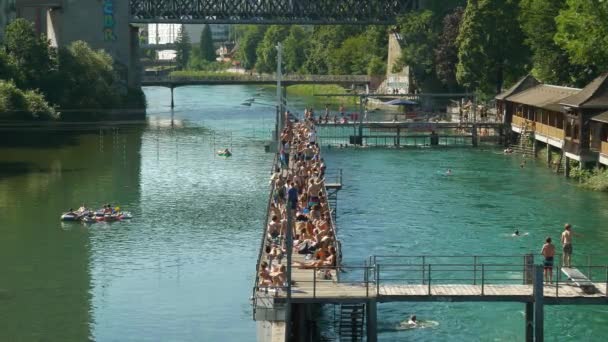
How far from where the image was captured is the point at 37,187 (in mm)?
70375

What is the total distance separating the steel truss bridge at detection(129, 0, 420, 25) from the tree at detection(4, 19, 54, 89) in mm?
32333

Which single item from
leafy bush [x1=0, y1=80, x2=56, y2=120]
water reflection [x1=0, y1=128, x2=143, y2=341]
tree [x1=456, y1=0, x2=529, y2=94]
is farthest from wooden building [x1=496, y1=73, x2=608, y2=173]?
leafy bush [x1=0, y1=80, x2=56, y2=120]

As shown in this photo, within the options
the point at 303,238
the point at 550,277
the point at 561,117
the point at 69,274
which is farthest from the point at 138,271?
the point at 561,117

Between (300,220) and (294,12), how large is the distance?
10370cm

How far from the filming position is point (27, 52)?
109 m

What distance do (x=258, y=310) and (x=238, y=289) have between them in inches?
434

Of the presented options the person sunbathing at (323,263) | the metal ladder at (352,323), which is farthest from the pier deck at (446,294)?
the metal ladder at (352,323)

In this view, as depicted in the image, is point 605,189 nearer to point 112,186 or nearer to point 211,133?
point 112,186

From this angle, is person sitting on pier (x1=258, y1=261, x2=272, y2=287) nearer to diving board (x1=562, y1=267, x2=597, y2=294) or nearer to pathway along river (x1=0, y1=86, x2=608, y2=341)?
pathway along river (x1=0, y1=86, x2=608, y2=341)

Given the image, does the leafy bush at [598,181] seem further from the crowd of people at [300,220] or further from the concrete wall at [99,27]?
the concrete wall at [99,27]

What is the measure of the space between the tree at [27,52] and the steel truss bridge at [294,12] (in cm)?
3233

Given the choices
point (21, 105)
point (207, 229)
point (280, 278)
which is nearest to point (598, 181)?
point (207, 229)

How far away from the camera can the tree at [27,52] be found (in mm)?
108062

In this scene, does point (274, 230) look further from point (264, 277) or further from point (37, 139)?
point (37, 139)
